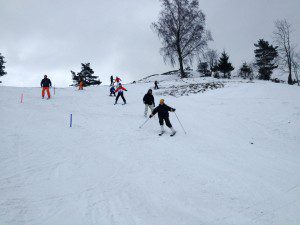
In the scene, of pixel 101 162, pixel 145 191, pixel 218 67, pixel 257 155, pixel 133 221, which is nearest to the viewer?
pixel 133 221

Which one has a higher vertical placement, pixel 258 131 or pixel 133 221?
pixel 258 131

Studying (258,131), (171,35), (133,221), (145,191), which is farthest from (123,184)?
(171,35)

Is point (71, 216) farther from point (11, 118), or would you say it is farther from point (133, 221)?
point (11, 118)

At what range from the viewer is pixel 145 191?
225 inches

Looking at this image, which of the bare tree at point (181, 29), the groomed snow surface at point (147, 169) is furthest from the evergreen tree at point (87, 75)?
the groomed snow surface at point (147, 169)

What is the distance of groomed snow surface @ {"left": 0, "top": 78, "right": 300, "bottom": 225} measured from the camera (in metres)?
4.89

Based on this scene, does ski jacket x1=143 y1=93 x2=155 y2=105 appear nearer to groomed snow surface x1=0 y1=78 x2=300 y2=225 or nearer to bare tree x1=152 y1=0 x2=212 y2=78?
groomed snow surface x1=0 y1=78 x2=300 y2=225

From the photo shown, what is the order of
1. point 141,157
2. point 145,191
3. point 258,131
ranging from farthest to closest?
1. point 258,131
2. point 141,157
3. point 145,191

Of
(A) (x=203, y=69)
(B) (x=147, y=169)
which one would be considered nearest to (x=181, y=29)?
(A) (x=203, y=69)

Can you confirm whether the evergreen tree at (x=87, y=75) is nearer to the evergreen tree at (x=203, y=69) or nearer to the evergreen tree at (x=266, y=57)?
the evergreen tree at (x=203, y=69)

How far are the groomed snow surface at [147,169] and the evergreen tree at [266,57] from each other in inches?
1182

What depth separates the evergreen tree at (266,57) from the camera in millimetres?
39647

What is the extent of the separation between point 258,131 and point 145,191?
7.75 metres

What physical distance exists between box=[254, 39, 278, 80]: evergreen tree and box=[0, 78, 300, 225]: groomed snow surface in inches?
1182
